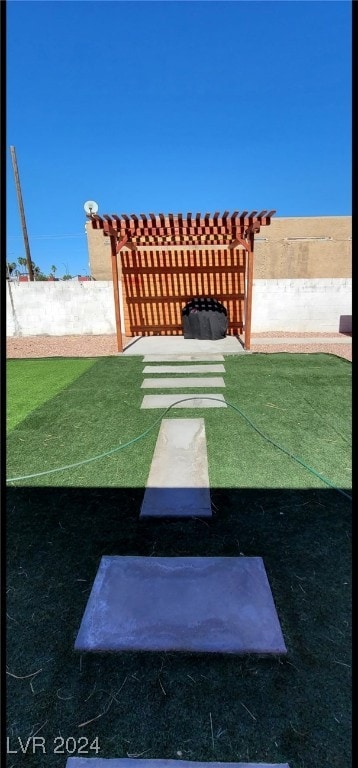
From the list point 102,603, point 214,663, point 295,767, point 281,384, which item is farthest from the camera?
point 281,384

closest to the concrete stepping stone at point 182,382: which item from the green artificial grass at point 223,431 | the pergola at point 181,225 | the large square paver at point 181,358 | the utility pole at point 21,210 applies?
the green artificial grass at point 223,431

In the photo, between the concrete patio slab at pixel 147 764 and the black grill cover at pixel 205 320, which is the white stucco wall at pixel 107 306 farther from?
the concrete patio slab at pixel 147 764

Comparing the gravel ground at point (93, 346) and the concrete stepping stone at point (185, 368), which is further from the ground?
the gravel ground at point (93, 346)

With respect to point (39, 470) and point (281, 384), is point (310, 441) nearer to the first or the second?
point (281, 384)

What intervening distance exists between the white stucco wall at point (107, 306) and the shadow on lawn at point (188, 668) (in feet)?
30.6

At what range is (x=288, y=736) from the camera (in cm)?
132

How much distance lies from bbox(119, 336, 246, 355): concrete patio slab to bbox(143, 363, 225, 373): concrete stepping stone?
1.27 m

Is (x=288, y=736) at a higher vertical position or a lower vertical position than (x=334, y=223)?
lower

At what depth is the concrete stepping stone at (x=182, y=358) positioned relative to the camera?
761cm

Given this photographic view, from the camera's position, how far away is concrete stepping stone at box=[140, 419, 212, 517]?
2.63 m

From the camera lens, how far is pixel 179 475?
3096 mm

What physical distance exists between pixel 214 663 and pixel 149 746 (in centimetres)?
38

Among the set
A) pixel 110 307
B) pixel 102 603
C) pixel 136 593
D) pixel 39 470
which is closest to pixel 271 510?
pixel 136 593

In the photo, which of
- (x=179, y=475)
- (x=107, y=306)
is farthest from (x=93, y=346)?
(x=179, y=475)
